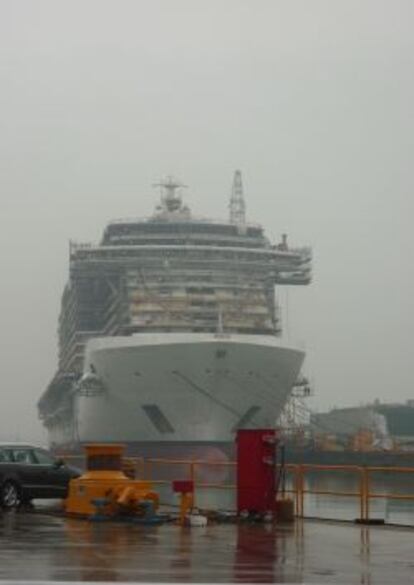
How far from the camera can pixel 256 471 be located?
59.1 ft

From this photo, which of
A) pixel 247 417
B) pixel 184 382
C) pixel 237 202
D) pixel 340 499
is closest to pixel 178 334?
pixel 184 382

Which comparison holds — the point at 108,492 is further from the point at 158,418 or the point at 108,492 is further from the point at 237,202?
the point at 237,202

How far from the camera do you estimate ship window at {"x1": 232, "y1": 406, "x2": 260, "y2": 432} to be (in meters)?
53.8

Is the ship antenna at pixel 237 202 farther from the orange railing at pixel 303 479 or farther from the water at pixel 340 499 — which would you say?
the orange railing at pixel 303 479

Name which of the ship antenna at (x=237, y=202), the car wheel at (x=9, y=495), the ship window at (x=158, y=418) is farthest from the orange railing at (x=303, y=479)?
the ship antenna at (x=237, y=202)

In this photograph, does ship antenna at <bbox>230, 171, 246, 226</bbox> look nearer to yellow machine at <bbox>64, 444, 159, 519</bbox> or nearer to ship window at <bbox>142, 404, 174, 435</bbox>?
ship window at <bbox>142, 404, 174, 435</bbox>

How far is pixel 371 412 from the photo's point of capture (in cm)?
10731

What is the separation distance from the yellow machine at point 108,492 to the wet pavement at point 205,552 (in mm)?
464

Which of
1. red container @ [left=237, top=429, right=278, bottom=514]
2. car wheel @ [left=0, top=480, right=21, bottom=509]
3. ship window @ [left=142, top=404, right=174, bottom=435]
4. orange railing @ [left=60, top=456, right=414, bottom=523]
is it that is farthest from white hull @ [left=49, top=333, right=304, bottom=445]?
red container @ [left=237, top=429, right=278, bottom=514]

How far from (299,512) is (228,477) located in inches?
1025

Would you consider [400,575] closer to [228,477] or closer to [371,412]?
[228,477]

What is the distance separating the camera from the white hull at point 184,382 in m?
52.4

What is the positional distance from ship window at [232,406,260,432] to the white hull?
0.08m

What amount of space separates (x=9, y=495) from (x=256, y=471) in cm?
597
